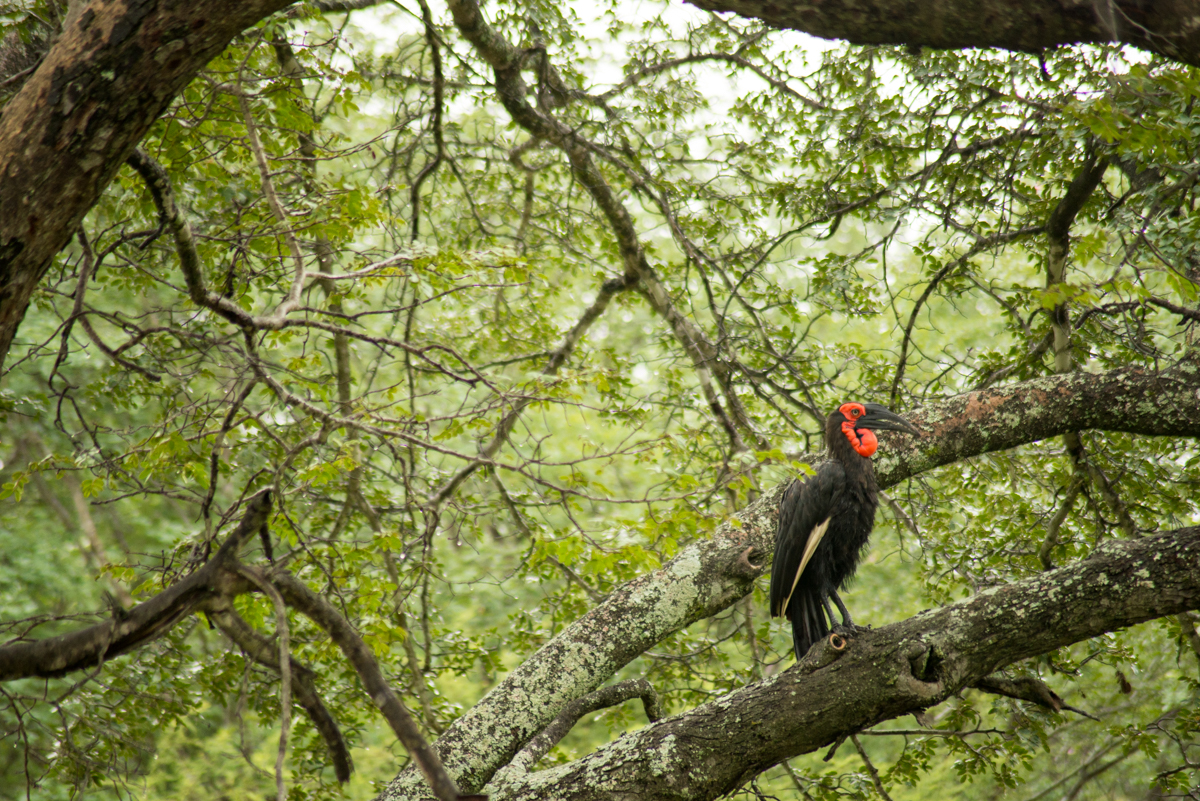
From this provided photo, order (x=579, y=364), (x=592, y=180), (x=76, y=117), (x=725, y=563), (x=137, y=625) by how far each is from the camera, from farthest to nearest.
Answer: (x=579, y=364), (x=592, y=180), (x=725, y=563), (x=76, y=117), (x=137, y=625)

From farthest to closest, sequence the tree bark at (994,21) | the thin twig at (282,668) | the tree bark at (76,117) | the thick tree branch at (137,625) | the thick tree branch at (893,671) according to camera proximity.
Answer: the thick tree branch at (893,671) < the tree bark at (994,21) < the tree bark at (76,117) < the thick tree branch at (137,625) < the thin twig at (282,668)

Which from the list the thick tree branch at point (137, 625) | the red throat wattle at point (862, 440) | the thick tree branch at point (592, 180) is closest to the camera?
the thick tree branch at point (137, 625)

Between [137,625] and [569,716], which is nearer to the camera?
[137,625]

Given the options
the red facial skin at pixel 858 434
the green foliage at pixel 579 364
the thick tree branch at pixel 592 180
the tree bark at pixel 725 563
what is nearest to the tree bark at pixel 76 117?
the green foliage at pixel 579 364

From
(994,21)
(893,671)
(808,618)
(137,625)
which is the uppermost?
(994,21)

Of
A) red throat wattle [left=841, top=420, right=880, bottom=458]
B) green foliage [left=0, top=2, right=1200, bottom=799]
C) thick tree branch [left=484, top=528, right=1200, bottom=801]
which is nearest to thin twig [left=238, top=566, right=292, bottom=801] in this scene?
green foliage [left=0, top=2, right=1200, bottom=799]

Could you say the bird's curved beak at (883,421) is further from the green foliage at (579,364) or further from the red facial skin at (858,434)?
the green foliage at (579,364)

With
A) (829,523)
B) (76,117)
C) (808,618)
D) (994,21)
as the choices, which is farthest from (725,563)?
(76,117)

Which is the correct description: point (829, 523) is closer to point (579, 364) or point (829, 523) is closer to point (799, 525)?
point (799, 525)

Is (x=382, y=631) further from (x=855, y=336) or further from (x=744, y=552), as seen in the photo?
(x=855, y=336)

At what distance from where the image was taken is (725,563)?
10.3ft

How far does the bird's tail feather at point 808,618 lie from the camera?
357cm

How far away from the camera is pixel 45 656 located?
5.40 feet

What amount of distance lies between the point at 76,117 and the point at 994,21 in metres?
2.21
